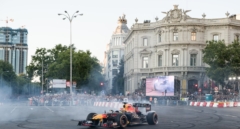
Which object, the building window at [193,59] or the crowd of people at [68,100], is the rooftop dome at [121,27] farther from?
the crowd of people at [68,100]

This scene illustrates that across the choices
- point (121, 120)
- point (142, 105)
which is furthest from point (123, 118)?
point (142, 105)

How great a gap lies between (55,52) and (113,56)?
45407 millimetres

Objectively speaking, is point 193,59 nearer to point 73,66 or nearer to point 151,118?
point 73,66

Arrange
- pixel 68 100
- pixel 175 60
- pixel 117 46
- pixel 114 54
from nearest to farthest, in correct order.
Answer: pixel 68 100, pixel 175 60, pixel 117 46, pixel 114 54

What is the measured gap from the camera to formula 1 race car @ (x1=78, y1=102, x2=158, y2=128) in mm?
22516

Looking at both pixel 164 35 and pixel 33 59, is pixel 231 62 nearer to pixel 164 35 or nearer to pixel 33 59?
pixel 164 35

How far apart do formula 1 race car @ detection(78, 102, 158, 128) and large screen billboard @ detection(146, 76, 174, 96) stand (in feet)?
134

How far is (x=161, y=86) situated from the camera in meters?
68.6

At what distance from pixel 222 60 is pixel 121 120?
52.3 metres

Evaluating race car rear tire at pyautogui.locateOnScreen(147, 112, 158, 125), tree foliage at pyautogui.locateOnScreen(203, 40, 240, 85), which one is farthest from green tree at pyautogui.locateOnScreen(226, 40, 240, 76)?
race car rear tire at pyautogui.locateOnScreen(147, 112, 158, 125)

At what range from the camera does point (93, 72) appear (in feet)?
375

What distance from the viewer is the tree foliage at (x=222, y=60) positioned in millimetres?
71375

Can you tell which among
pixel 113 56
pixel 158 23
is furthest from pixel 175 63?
pixel 113 56

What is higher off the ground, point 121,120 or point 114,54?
point 114,54
